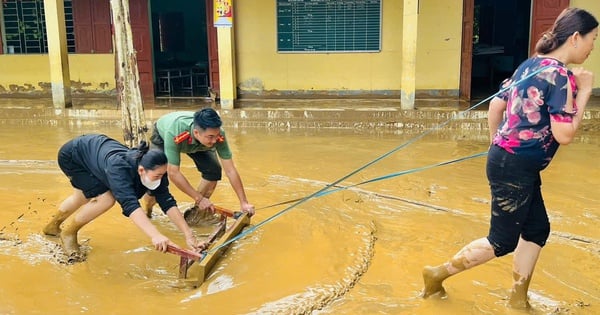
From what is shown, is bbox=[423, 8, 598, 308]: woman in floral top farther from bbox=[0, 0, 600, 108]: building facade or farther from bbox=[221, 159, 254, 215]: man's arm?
bbox=[0, 0, 600, 108]: building facade

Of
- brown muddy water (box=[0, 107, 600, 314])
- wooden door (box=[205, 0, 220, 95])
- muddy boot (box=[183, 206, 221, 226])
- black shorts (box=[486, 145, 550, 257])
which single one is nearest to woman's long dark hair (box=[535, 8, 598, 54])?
black shorts (box=[486, 145, 550, 257])

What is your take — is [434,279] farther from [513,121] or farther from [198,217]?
[198,217]

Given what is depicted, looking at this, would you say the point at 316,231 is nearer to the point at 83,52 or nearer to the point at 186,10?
the point at 83,52

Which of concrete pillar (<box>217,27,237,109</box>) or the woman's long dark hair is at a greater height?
the woman's long dark hair

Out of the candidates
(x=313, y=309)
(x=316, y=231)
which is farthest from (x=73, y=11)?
(x=313, y=309)

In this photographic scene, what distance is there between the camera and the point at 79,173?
4.18 meters

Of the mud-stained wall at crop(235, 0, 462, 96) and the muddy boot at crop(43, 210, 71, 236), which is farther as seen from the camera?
the mud-stained wall at crop(235, 0, 462, 96)

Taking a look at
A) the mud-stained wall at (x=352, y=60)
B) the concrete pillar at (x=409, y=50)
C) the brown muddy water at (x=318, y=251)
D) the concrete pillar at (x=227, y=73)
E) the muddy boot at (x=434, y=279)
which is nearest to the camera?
the muddy boot at (x=434, y=279)

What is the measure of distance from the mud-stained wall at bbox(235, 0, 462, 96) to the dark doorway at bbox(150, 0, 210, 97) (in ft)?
7.00

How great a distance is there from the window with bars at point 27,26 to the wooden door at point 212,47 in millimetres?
3253

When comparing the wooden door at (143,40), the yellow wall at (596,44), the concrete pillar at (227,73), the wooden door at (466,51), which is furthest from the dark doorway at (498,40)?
the wooden door at (143,40)

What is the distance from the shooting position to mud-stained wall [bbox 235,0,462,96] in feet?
37.9

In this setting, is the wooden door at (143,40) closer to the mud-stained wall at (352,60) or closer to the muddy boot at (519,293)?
the mud-stained wall at (352,60)

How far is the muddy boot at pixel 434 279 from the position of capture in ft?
10.9
